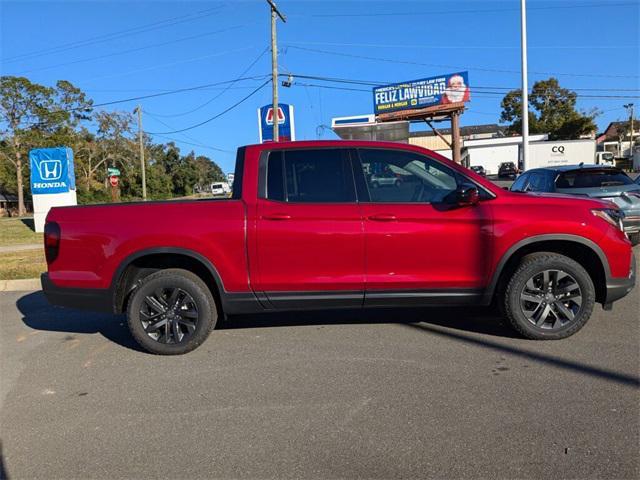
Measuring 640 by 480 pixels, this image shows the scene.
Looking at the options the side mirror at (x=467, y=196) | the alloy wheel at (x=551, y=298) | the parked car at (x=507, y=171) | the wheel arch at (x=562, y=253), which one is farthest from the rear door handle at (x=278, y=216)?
the parked car at (x=507, y=171)

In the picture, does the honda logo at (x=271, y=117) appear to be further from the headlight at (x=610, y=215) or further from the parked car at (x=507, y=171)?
the parked car at (x=507, y=171)

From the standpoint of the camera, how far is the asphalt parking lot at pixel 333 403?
293cm

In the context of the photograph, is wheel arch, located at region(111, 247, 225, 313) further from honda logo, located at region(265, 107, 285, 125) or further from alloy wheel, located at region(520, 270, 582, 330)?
honda logo, located at region(265, 107, 285, 125)

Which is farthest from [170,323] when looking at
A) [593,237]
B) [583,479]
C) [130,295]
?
[593,237]

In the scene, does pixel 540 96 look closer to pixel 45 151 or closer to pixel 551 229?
pixel 45 151

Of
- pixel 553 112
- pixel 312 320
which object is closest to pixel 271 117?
pixel 312 320

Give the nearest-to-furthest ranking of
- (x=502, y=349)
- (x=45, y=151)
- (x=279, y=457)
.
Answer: (x=279, y=457) < (x=502, y=349) < (x=45, y=151)

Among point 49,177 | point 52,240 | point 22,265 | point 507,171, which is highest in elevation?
point 507,171

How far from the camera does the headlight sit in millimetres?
4714

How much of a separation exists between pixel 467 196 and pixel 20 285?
756 centimetres

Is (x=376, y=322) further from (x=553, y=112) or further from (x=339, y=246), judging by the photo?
(x=553, y=112)

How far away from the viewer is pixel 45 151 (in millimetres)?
18984

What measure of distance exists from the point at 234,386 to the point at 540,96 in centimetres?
6937

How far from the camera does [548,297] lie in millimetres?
4715
